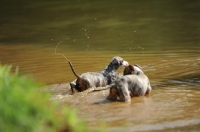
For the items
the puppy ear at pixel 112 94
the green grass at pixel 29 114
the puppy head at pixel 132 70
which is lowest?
the puppy ear at pixel 112 94

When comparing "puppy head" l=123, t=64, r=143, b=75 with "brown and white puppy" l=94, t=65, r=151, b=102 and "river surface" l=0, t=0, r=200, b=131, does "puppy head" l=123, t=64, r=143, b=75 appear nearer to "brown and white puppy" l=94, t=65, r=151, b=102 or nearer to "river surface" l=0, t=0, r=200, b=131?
"brown and white puppy" l=94, t=65, r=151, b=102

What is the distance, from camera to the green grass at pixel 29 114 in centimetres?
393

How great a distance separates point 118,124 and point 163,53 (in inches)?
204

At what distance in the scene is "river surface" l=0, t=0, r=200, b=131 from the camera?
7.51m

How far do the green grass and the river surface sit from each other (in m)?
2.34

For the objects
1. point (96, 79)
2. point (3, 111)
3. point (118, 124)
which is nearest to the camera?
point (3, 111)

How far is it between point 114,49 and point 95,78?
12.4 feet

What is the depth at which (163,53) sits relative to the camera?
11875 mm

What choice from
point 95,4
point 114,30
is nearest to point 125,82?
point 114,30

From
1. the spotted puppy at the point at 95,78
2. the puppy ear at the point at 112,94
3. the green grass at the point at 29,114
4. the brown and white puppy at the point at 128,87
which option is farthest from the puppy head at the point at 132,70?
the green grass at the point at 29,114

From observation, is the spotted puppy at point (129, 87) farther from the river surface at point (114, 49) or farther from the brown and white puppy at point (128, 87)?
the river surface at point (114, 49)

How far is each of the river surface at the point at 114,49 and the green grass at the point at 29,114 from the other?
7.67ft

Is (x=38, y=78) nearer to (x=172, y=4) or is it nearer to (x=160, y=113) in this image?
(x=160, y=113)

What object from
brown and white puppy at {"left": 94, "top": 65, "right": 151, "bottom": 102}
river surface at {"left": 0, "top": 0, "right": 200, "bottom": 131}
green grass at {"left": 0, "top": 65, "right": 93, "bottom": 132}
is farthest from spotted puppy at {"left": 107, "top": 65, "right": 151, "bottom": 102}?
green grass at {"left": 0, "top": 65, "right": 93, "bottom": 132}
